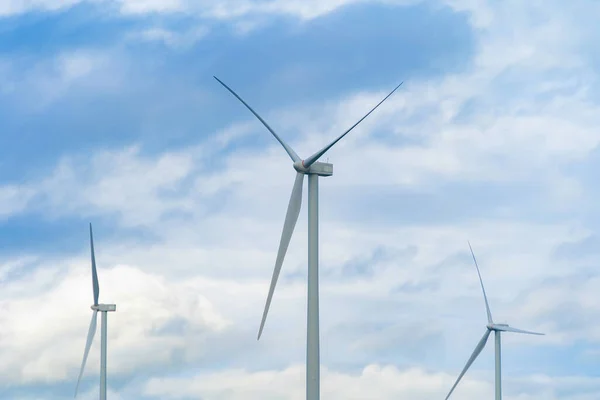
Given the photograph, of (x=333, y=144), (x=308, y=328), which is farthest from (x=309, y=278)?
(x=333, y=144)

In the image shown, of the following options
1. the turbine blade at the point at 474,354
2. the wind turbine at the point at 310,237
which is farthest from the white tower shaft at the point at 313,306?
the turbine blade at the point at 474,354

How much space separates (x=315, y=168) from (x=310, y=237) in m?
3.50

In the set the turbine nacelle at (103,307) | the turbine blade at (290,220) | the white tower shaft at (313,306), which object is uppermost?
the turbine nacelle at (103,307)

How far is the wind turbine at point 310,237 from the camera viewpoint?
2359 inches

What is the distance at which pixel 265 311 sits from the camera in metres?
62.5

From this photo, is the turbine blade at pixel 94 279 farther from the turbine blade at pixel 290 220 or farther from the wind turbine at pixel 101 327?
the turbine blade at pixel 290 220

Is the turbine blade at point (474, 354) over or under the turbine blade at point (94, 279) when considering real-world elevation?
under

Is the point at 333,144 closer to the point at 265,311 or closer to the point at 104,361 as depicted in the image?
the point at 265,311

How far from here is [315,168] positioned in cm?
6331

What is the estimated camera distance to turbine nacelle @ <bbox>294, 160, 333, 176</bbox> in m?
63.2

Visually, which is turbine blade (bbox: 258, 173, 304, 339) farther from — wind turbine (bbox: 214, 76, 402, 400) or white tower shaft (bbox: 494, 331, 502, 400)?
white tower shaft (bbox: 494, 331, 502, 400)

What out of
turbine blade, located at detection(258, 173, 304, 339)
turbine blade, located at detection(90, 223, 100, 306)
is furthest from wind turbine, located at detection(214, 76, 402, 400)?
turbine blade, located at detection(90, 223, 100, 306)

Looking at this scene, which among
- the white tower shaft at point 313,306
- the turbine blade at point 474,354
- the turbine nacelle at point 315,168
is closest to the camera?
the white tower shaft at point 313,306

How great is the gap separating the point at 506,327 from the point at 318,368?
42246mm
